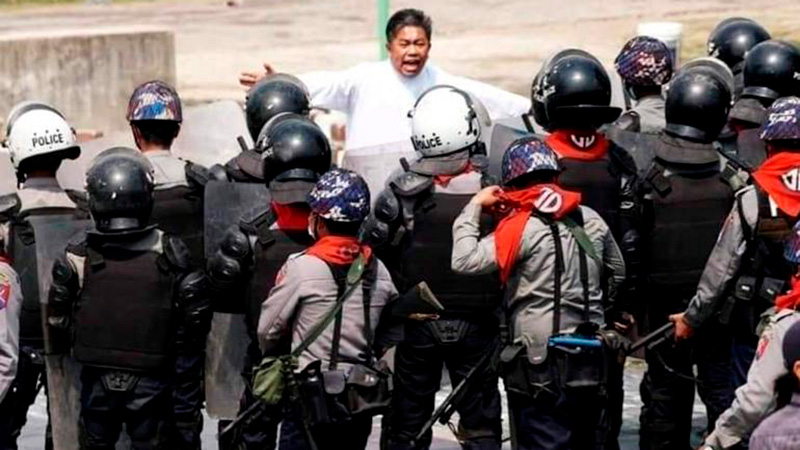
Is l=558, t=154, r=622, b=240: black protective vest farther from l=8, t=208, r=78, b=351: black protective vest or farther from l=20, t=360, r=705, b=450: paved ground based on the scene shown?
l=8, t=208, r=78, b=351: black protective vest

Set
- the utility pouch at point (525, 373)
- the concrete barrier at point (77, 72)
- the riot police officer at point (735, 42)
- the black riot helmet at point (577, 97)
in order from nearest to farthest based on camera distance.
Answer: the utility pouch at point (525, 373), the black riot helmet at point (577, 97), the riot police officer at point (735, 42), the concrete barrier at point (77, 72)

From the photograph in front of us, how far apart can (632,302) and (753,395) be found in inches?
93.1

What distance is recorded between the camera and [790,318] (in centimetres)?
739

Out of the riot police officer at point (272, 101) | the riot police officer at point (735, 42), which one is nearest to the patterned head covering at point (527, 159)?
the riot police officer at point (272, 101)

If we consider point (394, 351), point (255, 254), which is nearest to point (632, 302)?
point (394, 351)

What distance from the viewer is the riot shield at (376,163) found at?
1012cm

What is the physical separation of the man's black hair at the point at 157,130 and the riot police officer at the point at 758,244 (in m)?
2.55

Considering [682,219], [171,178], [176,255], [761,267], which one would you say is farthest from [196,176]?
[761,267]

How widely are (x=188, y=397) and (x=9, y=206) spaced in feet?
3.91

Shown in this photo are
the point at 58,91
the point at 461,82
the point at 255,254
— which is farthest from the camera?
the point at 58,91

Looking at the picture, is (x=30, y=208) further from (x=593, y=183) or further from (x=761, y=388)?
(x=761, y=388)

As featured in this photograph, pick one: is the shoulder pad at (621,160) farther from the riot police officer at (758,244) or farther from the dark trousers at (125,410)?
the dark trousers at (125,410)

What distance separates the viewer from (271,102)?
10250mm

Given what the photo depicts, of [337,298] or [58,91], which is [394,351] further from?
[58,91]
